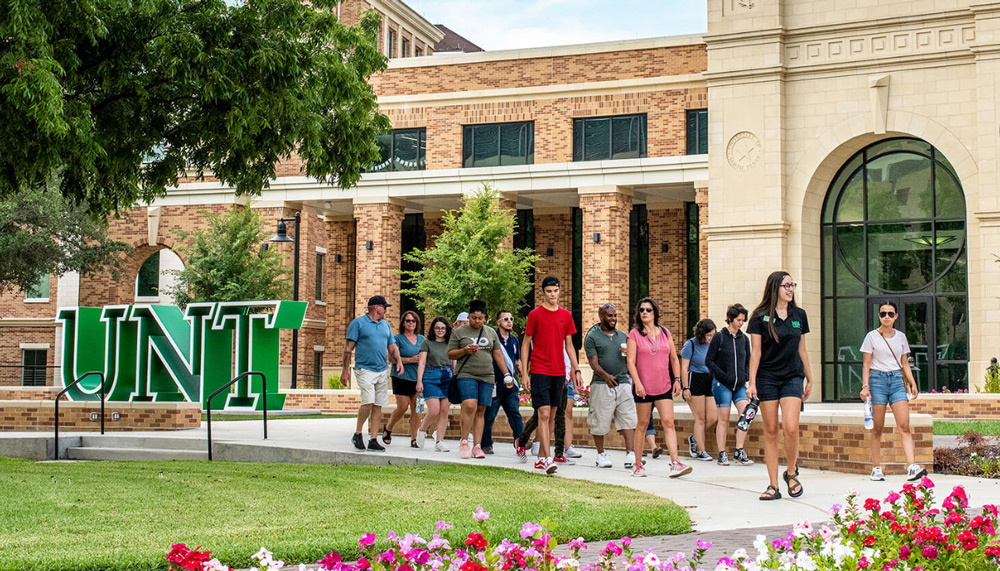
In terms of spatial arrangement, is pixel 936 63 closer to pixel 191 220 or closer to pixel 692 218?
pixel 692 218

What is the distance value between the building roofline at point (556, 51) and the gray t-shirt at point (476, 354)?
27877 millimetres

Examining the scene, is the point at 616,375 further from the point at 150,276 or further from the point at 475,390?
the point at 150,276

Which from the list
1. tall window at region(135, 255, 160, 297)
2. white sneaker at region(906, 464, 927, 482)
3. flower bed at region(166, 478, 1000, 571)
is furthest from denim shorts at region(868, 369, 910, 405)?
tall window at region(135, 255, 160, 297)

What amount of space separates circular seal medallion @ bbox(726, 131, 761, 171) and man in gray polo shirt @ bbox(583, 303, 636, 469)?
16.4 meters

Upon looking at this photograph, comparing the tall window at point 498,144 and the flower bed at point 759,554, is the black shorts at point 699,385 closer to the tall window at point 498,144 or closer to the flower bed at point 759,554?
the flower bed at point 759,554

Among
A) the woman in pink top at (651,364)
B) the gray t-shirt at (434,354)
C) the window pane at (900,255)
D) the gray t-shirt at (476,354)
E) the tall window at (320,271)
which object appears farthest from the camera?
the tall window at (320,271)

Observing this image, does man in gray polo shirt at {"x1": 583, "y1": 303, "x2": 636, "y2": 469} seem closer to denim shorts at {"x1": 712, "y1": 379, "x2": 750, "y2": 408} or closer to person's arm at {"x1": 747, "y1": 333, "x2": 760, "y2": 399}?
denim shorts at {"x1": 712, "y1": 379, "x2": 750, "y2": 408}

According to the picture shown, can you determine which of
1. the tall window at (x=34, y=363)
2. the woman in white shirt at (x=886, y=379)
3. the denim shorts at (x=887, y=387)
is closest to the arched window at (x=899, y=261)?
the woman in white shirt at (x=886, y=379)

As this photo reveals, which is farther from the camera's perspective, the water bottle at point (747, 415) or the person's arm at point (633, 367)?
the water bottle at point (747, 415)

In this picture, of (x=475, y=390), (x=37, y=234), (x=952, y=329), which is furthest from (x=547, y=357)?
(x=37, y=234)

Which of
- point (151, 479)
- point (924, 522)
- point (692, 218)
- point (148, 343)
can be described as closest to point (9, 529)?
point (151, 479)

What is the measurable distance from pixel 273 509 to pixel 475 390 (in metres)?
4.41

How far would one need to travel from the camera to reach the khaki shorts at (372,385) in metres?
13.0

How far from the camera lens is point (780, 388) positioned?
31.0 feet
